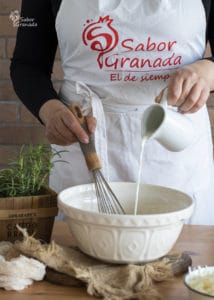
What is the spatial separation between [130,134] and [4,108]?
802 mm

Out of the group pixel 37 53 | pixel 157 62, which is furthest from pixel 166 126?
pixel 37 53

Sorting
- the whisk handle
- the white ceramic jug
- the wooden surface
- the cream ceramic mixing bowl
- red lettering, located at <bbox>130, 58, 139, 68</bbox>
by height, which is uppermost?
red lettering, located at <bbox>130, 58, 139, 68</bbox>

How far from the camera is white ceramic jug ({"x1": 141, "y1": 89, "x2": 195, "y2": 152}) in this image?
0.75 m

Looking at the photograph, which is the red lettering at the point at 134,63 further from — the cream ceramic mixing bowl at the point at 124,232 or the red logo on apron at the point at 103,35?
the cream ceramic mixing bowl at the point at 124,232

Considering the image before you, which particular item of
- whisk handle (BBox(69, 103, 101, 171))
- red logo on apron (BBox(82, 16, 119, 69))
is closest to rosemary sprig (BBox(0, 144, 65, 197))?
whisk handle (BBox(69, 103, 101, 171))

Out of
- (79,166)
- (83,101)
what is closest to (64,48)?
(83,101)

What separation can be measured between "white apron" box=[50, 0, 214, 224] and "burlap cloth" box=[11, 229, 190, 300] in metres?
0.34

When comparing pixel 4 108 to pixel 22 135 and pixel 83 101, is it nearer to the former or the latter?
pixel 22 135

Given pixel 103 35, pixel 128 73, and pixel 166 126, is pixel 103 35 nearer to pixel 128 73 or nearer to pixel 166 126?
pixel 128 73

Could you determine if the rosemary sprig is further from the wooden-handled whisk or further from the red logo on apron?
the red logo on apron

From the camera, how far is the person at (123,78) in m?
1.04

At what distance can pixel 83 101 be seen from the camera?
3.61ft

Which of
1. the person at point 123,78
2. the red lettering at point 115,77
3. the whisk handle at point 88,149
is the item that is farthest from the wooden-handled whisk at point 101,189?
the red lettering at point 115,77

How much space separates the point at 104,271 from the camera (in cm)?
73
